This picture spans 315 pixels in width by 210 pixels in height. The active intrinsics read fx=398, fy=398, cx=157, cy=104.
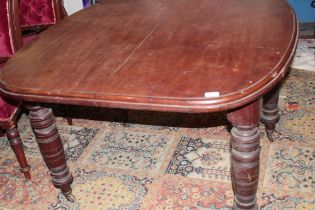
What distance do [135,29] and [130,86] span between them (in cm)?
62

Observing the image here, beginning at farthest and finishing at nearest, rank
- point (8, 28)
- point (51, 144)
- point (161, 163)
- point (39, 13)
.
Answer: point (39, 13), point (161, 163), point (8, 28), point (51, 144)

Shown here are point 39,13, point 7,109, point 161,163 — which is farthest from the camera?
point 39,13

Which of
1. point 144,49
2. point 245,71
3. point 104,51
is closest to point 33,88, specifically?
point 104,51

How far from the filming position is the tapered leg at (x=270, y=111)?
89.2 inches

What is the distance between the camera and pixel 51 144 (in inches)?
75.1

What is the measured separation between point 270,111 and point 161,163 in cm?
72

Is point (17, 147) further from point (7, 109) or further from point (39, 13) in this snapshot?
point (39, 13)

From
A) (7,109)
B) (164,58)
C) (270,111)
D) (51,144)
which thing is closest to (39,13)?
(7,109)

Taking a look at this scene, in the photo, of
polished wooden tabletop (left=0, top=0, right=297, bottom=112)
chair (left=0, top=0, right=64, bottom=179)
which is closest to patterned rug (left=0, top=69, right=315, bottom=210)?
chair (left=0, top=0, right=64, bottom=179)

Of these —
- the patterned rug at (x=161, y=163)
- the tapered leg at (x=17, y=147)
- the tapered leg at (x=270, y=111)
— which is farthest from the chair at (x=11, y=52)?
the tapered leg at (x=270, y=111)

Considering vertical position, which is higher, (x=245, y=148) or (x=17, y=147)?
(x=245, y=148)

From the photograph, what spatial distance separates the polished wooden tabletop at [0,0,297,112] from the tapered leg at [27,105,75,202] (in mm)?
245

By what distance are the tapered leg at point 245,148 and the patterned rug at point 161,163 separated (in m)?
0.44

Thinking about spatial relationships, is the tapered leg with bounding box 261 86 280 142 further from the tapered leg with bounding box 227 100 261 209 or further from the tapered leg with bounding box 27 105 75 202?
the tapered leg with bounding box 27 105 75 202
